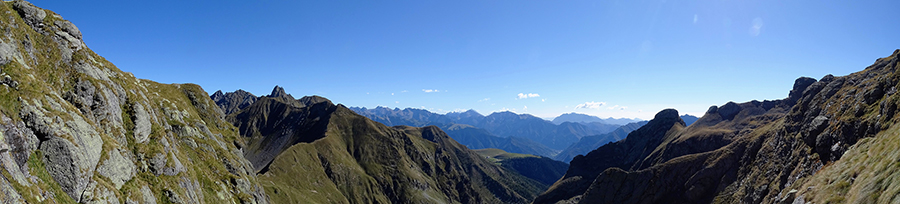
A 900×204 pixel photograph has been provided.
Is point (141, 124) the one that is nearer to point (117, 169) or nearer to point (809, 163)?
point (117, 169)

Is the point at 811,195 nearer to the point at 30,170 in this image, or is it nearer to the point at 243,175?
the point at 30,170

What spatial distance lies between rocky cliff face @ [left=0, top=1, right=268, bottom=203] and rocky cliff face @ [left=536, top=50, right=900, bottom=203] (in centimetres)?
7066

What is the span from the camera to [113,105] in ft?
148

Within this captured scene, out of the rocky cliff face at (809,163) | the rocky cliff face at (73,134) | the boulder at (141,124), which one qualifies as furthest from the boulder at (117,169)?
the rocky cliff face at (809,163)

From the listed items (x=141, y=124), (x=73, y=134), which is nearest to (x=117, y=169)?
(x=73, y=134)

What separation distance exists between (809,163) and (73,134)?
117 metres

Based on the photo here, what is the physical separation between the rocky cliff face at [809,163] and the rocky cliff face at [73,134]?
70656 mm

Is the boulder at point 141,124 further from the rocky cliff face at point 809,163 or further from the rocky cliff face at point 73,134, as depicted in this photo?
the rocky cliff face at point 809,163

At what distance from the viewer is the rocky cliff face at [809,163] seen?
40188mm

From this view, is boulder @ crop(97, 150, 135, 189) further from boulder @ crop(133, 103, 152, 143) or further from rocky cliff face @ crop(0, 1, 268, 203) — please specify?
boulder @ crop(133, 103, 152, 143)

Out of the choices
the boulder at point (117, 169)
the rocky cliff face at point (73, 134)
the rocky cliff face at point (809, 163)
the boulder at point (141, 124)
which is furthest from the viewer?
the boulder at point (141, 124)

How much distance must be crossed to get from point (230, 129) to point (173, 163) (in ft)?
277

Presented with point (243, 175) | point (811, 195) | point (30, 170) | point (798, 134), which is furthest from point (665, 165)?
point (30, 170)

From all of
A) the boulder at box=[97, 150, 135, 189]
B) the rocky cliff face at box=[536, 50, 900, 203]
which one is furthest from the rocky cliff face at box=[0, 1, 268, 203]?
the rocky cliff face at box=[536, 50, 900, 203]
